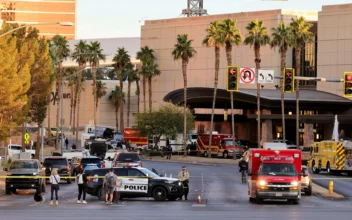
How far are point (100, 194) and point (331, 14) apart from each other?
85976mm

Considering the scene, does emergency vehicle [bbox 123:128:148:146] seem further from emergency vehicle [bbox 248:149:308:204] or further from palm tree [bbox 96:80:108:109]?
emergency vehicle [bbox 248:149:308:204]

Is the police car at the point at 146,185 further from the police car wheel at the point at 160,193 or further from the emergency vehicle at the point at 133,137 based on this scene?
the emergency vehicle at the point at 133,137

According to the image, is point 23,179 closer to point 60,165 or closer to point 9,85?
point 9,85

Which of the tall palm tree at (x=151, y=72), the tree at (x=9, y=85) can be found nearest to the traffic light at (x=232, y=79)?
the tree at (x=9, y=85)

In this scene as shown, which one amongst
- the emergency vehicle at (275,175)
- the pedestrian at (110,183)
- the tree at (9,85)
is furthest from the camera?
the tree at (9,85)

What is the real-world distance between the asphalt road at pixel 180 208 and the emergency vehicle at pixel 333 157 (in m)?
21.6

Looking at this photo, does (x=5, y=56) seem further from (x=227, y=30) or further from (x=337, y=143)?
(x=227, y=30)

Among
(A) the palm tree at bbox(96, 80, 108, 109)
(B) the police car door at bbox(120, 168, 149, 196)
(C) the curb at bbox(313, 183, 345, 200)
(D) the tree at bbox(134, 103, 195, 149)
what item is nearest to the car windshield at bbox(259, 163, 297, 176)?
(B) the police car door at bbox(120, 168, 149, 196)

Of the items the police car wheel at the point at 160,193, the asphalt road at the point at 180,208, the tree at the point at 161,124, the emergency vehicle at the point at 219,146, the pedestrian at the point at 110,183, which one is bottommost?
→ the asphalt road at the point at 180,208

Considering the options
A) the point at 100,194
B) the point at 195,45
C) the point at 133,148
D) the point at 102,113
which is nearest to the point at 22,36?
the point at 100,194

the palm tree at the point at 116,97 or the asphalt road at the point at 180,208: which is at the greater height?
the palm tree at the point at 116,97

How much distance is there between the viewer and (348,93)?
153 feet

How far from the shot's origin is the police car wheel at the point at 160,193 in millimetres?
40906

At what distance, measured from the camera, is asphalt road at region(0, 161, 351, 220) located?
31.1m
